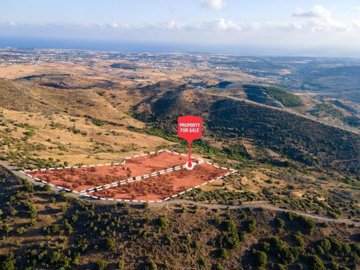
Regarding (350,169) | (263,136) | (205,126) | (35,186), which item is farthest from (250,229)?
(205,126)

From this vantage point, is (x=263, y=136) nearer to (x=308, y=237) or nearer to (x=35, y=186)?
(x=308, y=237)

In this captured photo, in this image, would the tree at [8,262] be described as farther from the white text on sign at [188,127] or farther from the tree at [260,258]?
the white text on sign at [188,127]

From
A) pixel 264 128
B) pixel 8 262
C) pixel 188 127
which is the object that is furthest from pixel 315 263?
pixel 264 128

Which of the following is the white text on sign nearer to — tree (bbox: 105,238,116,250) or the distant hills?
tree (bbox: 105,238,116,250)

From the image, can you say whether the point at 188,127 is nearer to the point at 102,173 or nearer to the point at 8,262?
the point at 102,173

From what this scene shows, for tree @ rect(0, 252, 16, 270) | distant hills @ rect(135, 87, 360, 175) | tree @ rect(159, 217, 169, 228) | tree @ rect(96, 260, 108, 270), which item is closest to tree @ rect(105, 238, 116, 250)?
tree @ rect(96, 260, 108, 270)
